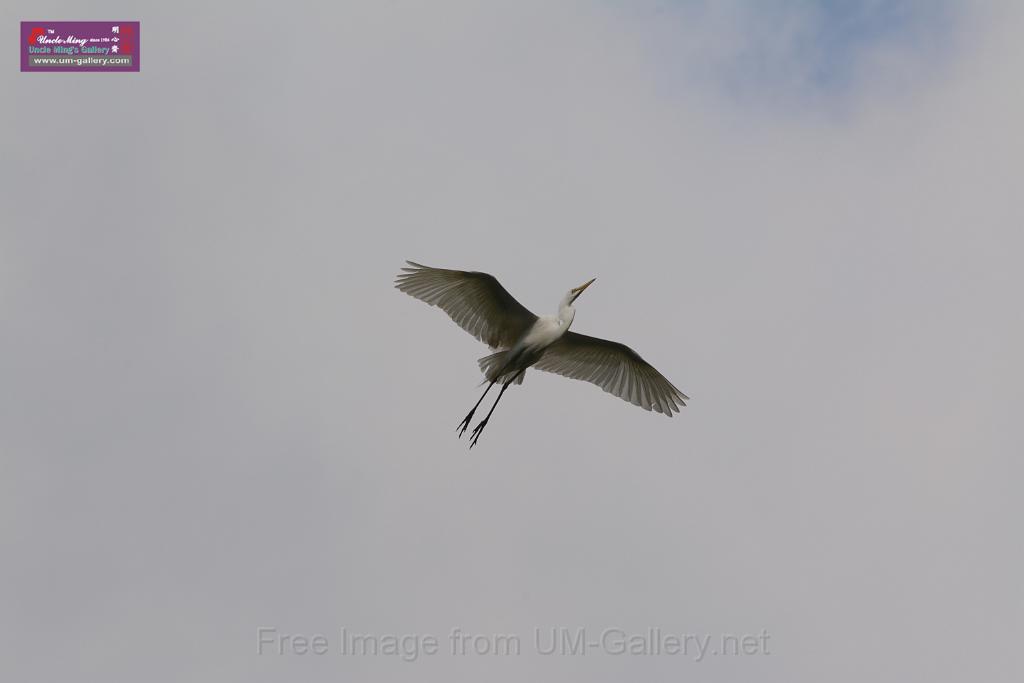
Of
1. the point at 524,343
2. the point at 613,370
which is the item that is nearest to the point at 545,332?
the point at 524,343

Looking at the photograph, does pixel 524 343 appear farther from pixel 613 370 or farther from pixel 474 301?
pixel 613 370

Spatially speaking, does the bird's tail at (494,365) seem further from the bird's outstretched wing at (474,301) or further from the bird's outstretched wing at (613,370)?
the bird's outstretched wing at (613,370)

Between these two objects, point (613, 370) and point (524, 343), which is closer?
point (524, 343)

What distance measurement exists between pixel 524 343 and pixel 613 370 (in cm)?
244

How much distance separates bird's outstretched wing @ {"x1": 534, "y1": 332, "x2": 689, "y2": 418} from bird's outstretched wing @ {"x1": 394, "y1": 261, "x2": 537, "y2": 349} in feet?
3.99

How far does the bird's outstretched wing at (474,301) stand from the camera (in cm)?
2000

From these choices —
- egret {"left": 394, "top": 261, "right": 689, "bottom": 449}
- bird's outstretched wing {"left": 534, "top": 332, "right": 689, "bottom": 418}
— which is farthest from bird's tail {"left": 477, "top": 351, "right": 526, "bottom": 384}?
bird's outstretched wing {"left": 534, "top": 332, "right": 689, "bottom": 418}

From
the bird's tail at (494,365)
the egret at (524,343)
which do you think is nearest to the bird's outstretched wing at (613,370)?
the egret at (524,343)

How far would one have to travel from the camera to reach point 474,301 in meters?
20.7

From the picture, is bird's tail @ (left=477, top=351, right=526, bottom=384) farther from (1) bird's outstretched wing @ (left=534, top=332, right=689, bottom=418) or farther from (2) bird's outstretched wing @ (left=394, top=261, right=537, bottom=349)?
(1) bird's outstretched wing @ (left=534, top=332, right=689, bottom=418)

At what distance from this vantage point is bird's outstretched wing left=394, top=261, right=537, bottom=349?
20000 millimetres

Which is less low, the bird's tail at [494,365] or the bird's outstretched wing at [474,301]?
the bird's outstretched wing at [474,301]

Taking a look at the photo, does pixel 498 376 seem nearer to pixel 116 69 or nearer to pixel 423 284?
pixel 423 284

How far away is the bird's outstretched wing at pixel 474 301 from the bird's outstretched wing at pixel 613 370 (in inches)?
47.8
